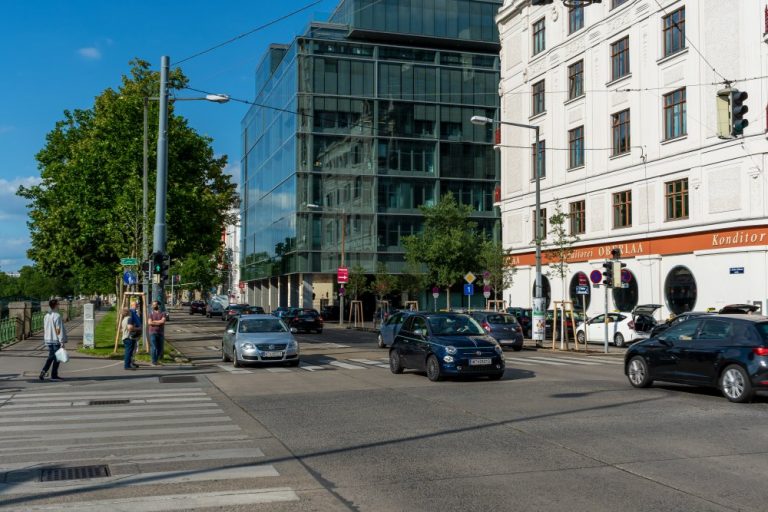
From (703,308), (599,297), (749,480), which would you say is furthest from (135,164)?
(749,480)

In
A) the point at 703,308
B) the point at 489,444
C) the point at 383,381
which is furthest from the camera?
the point at 703,308

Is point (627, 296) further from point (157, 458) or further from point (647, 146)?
point (157, 458)

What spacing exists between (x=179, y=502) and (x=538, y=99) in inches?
1766

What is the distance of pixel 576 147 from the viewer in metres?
45.1

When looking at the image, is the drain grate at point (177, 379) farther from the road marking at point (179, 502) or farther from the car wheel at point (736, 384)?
the road marking at point (179, 502)

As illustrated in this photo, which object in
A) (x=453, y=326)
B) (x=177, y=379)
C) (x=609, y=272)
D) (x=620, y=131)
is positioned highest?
(x=620, y=131)

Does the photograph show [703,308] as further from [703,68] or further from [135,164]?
[135,164]

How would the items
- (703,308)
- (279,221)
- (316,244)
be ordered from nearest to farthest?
(703,308), (316,244), (279,221)

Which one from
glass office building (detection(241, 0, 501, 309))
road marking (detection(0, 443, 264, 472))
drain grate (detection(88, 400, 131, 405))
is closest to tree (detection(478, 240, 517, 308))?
glass office building (detection(241, 0, 501, 309))

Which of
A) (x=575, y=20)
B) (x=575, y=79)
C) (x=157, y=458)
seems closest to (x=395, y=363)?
(x=157, y=458)

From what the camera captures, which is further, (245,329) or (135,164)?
(135,164)

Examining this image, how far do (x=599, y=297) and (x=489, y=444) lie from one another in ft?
112

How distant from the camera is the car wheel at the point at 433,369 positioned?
17562mm

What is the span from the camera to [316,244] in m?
70.0
